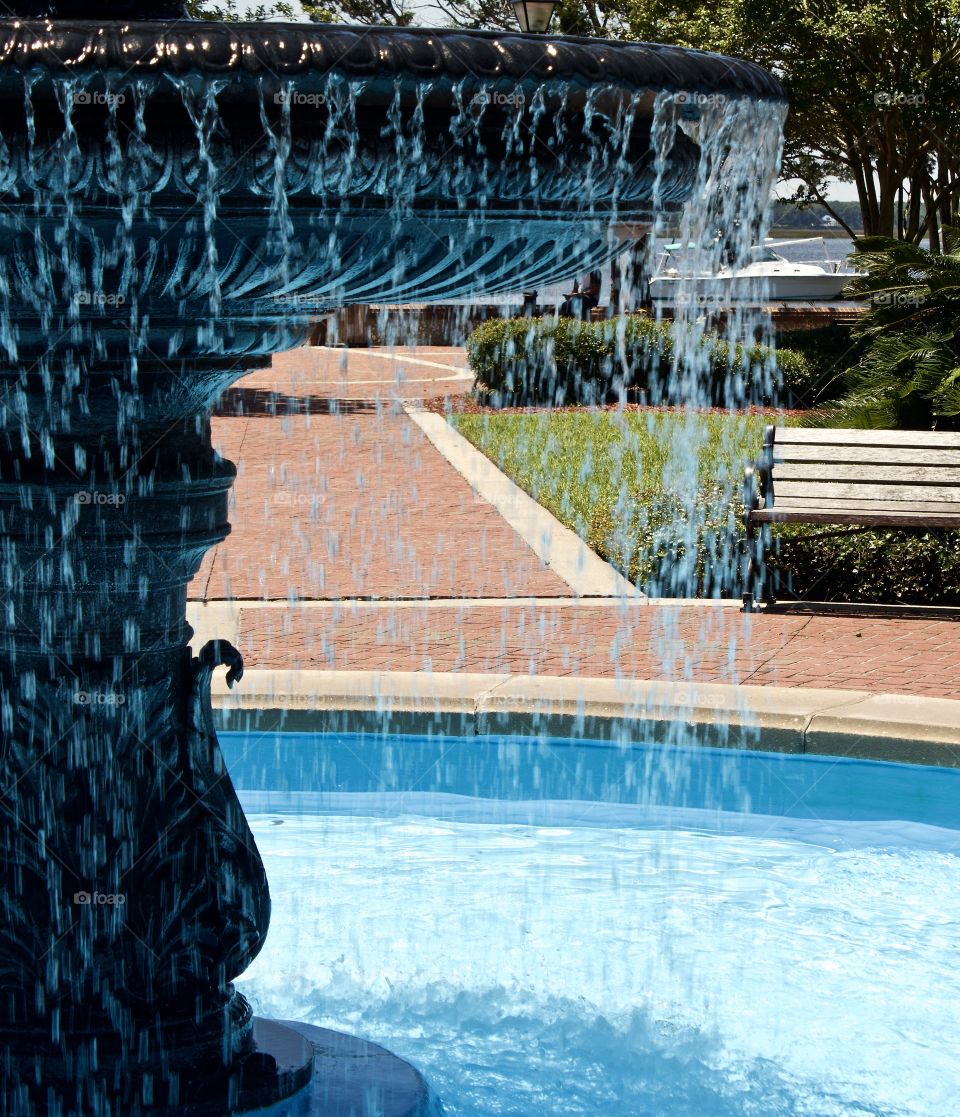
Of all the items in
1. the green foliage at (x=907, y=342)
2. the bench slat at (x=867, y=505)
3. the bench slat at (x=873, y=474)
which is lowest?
the bench slat at (x=867, y=505)

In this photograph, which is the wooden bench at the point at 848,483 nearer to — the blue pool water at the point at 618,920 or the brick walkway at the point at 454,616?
the brick walkway at the point at 454,616

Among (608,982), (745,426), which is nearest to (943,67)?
(745,426)

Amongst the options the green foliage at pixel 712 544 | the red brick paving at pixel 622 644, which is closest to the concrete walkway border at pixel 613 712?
Answer: the red brick paving at pixel 622 644

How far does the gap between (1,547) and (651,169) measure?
1328 millimetres

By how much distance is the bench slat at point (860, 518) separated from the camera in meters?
7.71

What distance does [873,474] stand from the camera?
8.20 metres

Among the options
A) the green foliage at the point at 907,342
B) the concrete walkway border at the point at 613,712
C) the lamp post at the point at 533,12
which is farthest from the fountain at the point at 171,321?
the green foliage at the point at 907,342

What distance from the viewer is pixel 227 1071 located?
9.65ft

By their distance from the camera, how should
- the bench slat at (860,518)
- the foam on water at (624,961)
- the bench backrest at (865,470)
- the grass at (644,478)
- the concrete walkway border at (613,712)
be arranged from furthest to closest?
the grass at (644,478)
the bench backrest at (865,470)
the bench slat at (860,518)
the concrete walkway border at (613,712)
the foam on water at (624,961)

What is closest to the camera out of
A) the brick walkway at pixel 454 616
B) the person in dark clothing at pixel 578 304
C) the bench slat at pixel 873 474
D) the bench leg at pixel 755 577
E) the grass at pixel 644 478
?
the brick walkway at pixel 454 616

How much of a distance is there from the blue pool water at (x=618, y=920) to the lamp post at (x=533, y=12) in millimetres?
5620

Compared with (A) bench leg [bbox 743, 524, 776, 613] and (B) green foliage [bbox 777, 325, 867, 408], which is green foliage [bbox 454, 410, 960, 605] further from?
(B) green foliage [bbox 777, 325, 867, 408]

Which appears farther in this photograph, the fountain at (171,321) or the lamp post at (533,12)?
the lamp post at (533,12)

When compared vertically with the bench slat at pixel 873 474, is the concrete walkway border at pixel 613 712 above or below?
below
